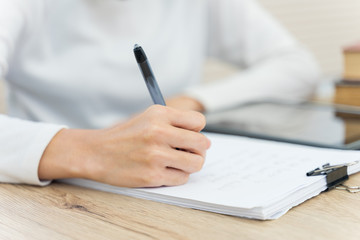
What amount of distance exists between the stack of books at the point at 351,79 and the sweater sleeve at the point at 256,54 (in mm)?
379

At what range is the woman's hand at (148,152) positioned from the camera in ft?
2.16

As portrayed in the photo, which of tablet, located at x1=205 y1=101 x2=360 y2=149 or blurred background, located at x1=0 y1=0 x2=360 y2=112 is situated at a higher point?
blurred background, located at x1=0 y1=0 x2=360 y2=112

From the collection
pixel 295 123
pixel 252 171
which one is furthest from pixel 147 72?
pixel 295 123

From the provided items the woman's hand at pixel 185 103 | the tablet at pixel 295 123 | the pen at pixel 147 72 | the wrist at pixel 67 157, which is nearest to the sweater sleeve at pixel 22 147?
the wrist at pixel 67 157

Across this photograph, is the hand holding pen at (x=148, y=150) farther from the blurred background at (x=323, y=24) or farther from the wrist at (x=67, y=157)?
the blurred background at (x=323, y=24)

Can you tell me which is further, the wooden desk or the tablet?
the tablet

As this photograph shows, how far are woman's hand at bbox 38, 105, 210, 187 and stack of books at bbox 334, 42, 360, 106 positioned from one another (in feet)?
1.68

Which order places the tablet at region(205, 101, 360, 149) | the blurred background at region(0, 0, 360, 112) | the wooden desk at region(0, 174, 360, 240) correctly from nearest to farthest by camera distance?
the wooden desk at region(0, 174, 360, 240) < the tablet at region(205, 101, 360, 149) < the blurred background at region(0, 0, 360, 112)

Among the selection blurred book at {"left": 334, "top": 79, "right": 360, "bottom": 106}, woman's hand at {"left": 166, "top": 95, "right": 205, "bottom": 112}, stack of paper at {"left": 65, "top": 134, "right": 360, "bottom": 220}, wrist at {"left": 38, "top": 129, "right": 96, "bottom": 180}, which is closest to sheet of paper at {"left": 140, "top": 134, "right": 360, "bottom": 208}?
→ stack of paper at {"left": 65, "top": 134, "right": 360, "bottom": 220}

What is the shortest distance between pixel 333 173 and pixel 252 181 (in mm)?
101

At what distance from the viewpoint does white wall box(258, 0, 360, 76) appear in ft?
9.66

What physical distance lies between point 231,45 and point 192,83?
22 cm

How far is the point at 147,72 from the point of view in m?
0.68

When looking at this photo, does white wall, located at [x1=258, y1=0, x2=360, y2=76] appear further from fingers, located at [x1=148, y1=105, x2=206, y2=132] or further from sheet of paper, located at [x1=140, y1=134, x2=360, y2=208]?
fingers, located at [x1=148, y1=105, x2=206, y2=132]
